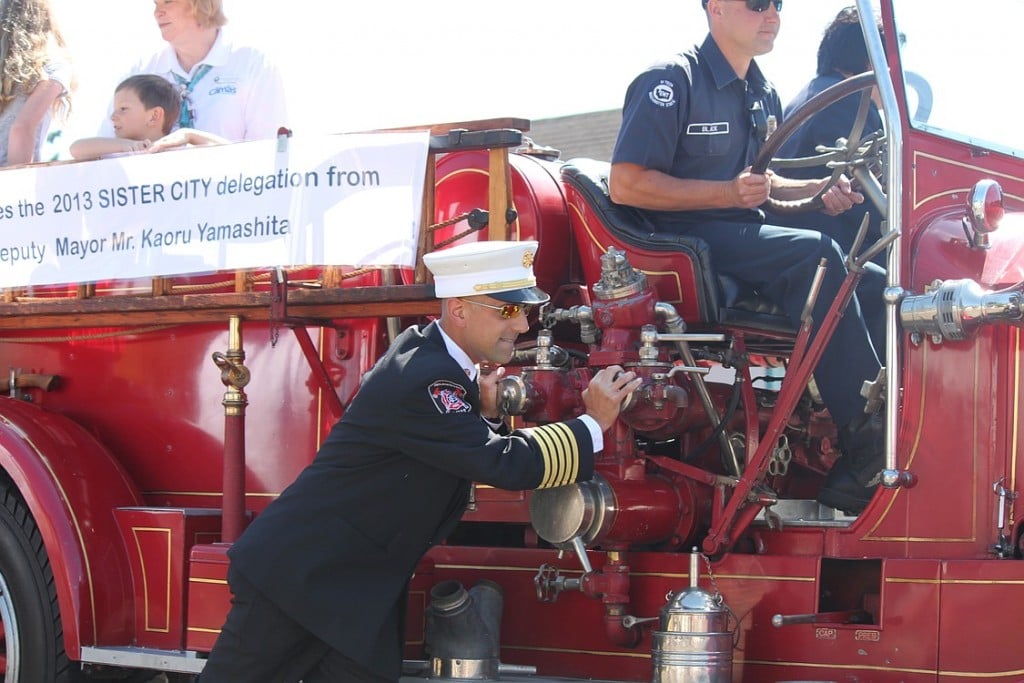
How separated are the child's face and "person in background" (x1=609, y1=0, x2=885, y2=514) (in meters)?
2.05

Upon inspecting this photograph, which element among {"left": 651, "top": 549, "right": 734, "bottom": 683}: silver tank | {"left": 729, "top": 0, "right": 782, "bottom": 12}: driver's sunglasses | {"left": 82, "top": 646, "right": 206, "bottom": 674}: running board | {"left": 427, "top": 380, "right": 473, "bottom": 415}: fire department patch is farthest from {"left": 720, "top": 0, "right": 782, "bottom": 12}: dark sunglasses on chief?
{"left": 82, "top": 646, "right": 206, "bottom": 674}: running board

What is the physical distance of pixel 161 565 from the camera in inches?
173

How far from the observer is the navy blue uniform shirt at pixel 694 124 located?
4.25m

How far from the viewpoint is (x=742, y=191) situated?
Result: 13.4 ft

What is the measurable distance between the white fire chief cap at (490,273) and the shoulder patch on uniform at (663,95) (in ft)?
2.75

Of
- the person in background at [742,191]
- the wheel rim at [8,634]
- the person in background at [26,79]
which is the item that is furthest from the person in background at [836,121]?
the person in background at [26,79]

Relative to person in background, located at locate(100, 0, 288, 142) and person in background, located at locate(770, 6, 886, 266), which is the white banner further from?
person in background, located at locate(770, 6, 886, 266)

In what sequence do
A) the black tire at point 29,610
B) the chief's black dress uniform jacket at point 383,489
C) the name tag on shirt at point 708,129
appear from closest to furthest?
the chief's black dress uniform jacket at point 383,489
the name tag on shirt at point 708,129
the black tire at point 29,610

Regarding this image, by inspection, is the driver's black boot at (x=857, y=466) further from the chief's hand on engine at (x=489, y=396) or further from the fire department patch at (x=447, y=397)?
the fire department patch at (x=447, y=397)

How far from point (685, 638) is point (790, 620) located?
0.31 m

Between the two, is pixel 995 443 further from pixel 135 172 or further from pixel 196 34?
pixel 196 34

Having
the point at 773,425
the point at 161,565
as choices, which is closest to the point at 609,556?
the point at 773,425

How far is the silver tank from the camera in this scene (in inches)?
140

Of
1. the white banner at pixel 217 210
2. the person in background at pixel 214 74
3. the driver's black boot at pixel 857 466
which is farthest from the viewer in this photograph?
the person in background at pixel 214 74
